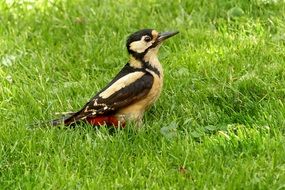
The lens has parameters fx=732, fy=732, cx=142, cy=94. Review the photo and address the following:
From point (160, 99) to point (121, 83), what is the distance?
54 cm

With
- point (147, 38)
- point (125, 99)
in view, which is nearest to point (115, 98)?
point (125, 99)

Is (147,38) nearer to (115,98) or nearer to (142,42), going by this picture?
(142,42)

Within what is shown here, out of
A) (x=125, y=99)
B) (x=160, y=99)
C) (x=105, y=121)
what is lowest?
(x=160, y=99)

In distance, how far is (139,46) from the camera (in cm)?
579

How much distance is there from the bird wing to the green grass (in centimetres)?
12

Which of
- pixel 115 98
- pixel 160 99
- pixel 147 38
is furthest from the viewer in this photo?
pixel 160 99

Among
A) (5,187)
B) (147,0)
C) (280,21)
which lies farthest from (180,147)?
(147,0)

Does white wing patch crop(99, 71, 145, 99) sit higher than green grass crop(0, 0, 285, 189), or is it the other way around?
white wing patch crop(99, 71, 145, 99)

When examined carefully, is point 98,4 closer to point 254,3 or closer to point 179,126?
point 254,3

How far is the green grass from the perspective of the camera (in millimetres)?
4879

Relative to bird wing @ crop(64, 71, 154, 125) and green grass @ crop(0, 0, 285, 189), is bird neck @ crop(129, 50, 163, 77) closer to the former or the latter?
bird wing @ crop(64, 71, 154, 125)

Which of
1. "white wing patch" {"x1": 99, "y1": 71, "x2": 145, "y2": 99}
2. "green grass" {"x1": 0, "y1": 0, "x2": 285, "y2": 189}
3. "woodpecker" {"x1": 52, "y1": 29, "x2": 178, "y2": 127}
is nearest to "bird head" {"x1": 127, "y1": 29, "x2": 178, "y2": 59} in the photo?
"woodpecker" {"x1": 52, "y1": 29, "x2": 178, "y2": 127}

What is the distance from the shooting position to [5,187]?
491 centimetres

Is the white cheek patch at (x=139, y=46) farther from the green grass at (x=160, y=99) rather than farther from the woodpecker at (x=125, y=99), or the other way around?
the green grass at (x=160, y=99)
